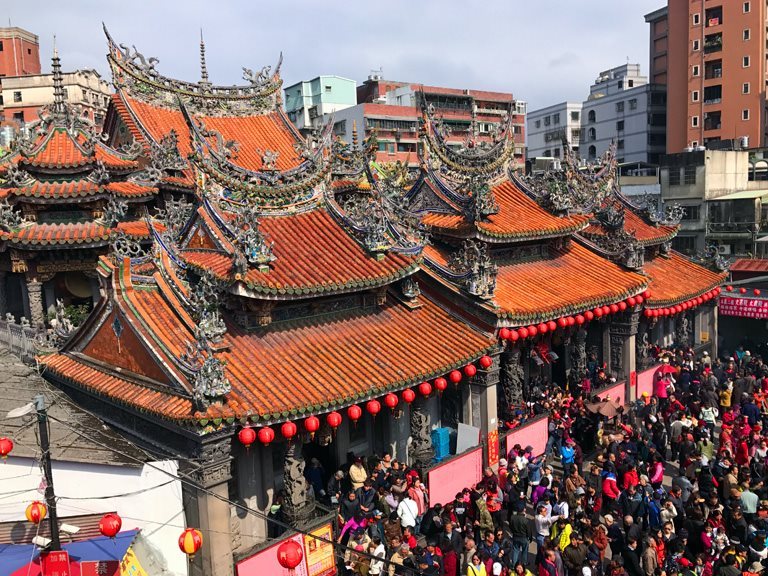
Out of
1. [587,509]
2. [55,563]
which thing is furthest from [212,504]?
[587,509]

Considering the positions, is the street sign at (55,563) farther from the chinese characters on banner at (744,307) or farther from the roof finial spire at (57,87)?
the chinese characters on banner at (744,307)

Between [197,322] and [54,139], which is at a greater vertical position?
[54,139]

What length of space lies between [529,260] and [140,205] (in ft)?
50.9

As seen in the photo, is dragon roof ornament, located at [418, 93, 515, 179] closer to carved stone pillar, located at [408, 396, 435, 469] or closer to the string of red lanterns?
the string of red lanterns

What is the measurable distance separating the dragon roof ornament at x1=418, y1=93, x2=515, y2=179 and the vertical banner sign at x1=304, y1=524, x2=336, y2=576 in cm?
1410

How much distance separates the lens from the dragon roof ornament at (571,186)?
24.2 m

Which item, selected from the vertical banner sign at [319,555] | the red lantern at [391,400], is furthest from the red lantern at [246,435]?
the red lantern at [391,400]

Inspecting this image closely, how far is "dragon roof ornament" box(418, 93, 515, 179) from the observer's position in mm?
23516

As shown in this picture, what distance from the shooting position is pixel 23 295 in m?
23.8

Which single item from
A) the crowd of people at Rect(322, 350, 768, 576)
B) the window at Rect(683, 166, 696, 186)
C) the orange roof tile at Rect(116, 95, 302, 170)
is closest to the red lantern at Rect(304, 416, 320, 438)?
the crowd of people at Rect(322, 350, 768, 576)

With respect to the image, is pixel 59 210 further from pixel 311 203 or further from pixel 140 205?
pixel 311 203

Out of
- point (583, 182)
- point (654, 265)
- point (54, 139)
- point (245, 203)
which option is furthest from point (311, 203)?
point (654, 265)

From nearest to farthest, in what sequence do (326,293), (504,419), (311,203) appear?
(326,293) < (311,203) < (504,419)

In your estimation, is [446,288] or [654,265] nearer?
[446,288]
